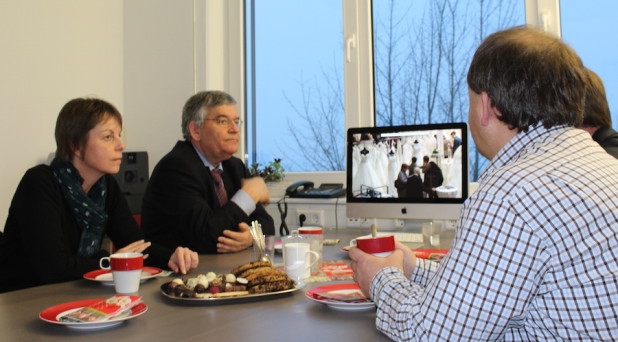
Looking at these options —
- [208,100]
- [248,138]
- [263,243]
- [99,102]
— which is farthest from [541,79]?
[248,138]

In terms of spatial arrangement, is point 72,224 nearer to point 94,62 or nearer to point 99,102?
point 99,102

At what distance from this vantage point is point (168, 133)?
3799 mm

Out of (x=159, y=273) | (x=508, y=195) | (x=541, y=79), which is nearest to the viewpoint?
(x=508, y=195)

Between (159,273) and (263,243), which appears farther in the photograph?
(263,243)

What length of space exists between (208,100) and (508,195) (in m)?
1.97

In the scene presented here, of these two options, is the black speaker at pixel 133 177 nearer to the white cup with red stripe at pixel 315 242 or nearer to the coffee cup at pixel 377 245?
the white cup with red stripe at pixel 315 242

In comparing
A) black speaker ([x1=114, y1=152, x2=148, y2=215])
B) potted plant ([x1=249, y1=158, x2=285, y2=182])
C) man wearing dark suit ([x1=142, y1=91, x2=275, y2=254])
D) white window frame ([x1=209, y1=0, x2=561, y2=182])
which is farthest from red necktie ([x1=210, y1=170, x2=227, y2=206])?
black speaker ([x1=114, y1=152, x2=148, y2=215])

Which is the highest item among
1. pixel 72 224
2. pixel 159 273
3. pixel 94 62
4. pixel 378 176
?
pixel 94 62

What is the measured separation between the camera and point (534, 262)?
0.83 metres

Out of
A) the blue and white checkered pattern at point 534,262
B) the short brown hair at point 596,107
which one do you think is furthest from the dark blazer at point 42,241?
the short brown hair at point 596,107

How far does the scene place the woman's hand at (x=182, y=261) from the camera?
65.2 inches

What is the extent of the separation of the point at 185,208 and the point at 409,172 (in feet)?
3.24

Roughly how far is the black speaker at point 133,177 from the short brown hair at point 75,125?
5.16ft

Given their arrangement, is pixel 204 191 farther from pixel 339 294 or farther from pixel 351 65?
pixel 351 65
